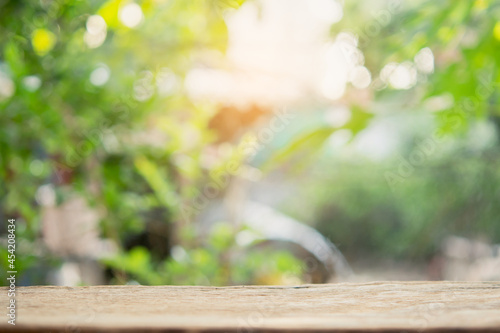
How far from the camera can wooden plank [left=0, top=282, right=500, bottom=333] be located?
24cm

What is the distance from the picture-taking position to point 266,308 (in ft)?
0.99

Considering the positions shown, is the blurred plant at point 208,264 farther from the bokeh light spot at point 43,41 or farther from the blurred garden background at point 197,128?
the bokeh light spot at point 43,41

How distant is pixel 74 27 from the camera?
36.7 inches

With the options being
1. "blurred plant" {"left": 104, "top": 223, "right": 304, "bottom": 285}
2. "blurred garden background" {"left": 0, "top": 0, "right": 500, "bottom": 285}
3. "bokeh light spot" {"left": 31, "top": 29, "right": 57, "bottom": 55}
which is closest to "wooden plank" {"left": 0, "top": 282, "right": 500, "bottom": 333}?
"blurred garden background" {"left": 0, "top": 0, "right": 500, "bottom": 285}

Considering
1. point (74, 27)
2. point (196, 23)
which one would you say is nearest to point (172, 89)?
point (196, 23)

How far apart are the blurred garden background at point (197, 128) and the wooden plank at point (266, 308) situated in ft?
1.07

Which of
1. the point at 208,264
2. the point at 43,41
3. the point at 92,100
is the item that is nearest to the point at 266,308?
the point at 92,100

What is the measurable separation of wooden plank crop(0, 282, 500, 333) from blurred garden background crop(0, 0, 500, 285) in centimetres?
33

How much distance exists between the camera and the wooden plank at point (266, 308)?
241mm

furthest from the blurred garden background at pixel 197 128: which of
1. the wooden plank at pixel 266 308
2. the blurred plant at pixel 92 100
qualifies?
the wooden plank at pixel 266 308

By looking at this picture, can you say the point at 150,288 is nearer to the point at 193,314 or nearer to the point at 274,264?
the point at 193,314

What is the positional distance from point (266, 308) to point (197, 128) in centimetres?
111

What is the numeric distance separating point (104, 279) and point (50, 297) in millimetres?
1590

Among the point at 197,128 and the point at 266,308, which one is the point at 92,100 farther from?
the point at 266,308
